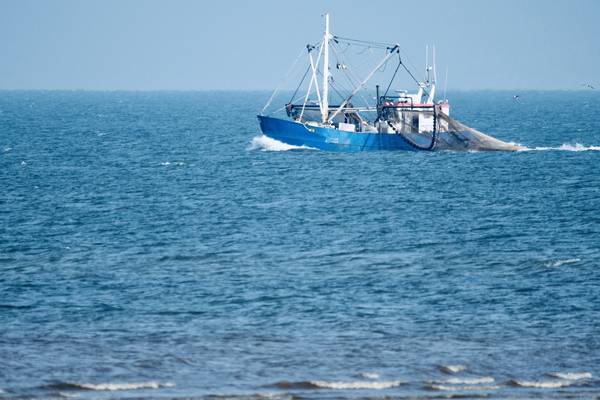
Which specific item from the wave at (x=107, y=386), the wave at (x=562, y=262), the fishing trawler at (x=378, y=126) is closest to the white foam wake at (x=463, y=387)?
the wave at (x=107, y=386)

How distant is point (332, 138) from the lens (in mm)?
110000

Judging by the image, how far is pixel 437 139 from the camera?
112m

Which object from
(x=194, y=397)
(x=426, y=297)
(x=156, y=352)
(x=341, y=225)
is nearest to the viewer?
(x=194, y=397)

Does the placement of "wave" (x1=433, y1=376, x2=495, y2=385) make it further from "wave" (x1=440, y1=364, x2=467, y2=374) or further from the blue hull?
the blue hull

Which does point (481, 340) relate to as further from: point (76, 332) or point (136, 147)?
point (136, 147)

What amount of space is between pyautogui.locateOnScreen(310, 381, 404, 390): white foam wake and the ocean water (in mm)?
95

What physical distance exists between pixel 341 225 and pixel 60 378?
34064mm

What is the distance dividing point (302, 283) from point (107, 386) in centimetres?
1712

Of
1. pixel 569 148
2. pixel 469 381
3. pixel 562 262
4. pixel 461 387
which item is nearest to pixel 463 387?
pixel 461 387

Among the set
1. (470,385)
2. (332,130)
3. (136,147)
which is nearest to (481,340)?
(470,385)

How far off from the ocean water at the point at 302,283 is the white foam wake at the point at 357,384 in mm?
95

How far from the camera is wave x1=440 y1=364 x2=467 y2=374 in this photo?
117ft

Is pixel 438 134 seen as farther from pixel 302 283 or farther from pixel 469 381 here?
pixel 469 381

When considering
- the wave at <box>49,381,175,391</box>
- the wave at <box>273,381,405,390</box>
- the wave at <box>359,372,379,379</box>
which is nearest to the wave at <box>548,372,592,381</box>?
the wave at <box>273,381,405,390</box>
